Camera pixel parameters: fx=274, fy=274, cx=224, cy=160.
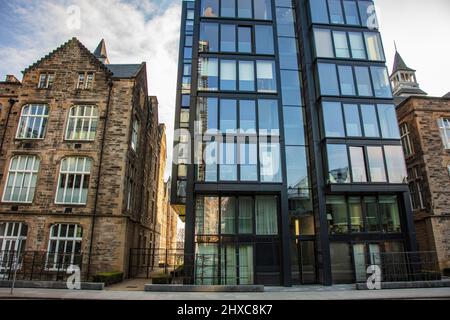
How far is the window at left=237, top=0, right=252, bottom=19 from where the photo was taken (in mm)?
21234

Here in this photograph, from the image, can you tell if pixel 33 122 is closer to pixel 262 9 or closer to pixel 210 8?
pixel 210 8

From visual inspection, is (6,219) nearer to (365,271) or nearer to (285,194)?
(285,194)

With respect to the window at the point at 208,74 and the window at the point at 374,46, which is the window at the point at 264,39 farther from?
the window at the point at 374,46

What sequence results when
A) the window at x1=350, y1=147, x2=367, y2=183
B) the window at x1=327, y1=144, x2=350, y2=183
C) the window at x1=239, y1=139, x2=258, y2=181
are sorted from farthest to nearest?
the window at x1=350, y1=147, x2=367, y2=183
the window at x1=327, y1=144, x2=350, y2=183
the window at x1=239, y1=139, x2=258, y2=181

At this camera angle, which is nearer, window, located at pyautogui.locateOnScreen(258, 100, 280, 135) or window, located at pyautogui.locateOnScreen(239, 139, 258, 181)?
window, located at pyautogui.locateOnScreen(239, 139, 258, 181)

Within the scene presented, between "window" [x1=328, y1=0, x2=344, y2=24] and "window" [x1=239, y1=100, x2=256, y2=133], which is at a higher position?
"window" [x1=328, y1=0, x2=344, y2=24]

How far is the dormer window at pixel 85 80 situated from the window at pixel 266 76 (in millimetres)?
13034

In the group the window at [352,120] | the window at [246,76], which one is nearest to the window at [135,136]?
the window at [246,76]

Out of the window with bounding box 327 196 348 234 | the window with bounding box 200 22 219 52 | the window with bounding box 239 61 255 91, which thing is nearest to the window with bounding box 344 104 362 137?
the window with bounding box 327 196 348 234

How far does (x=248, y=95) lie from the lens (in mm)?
19125

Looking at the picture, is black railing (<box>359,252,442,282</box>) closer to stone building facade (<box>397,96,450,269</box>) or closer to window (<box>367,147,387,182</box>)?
stone building facade (<box>397,96,450,269</box>)

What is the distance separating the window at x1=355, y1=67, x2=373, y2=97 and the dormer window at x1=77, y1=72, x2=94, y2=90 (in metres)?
20.4

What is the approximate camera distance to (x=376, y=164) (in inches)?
742

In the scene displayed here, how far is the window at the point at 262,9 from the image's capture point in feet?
70.2
